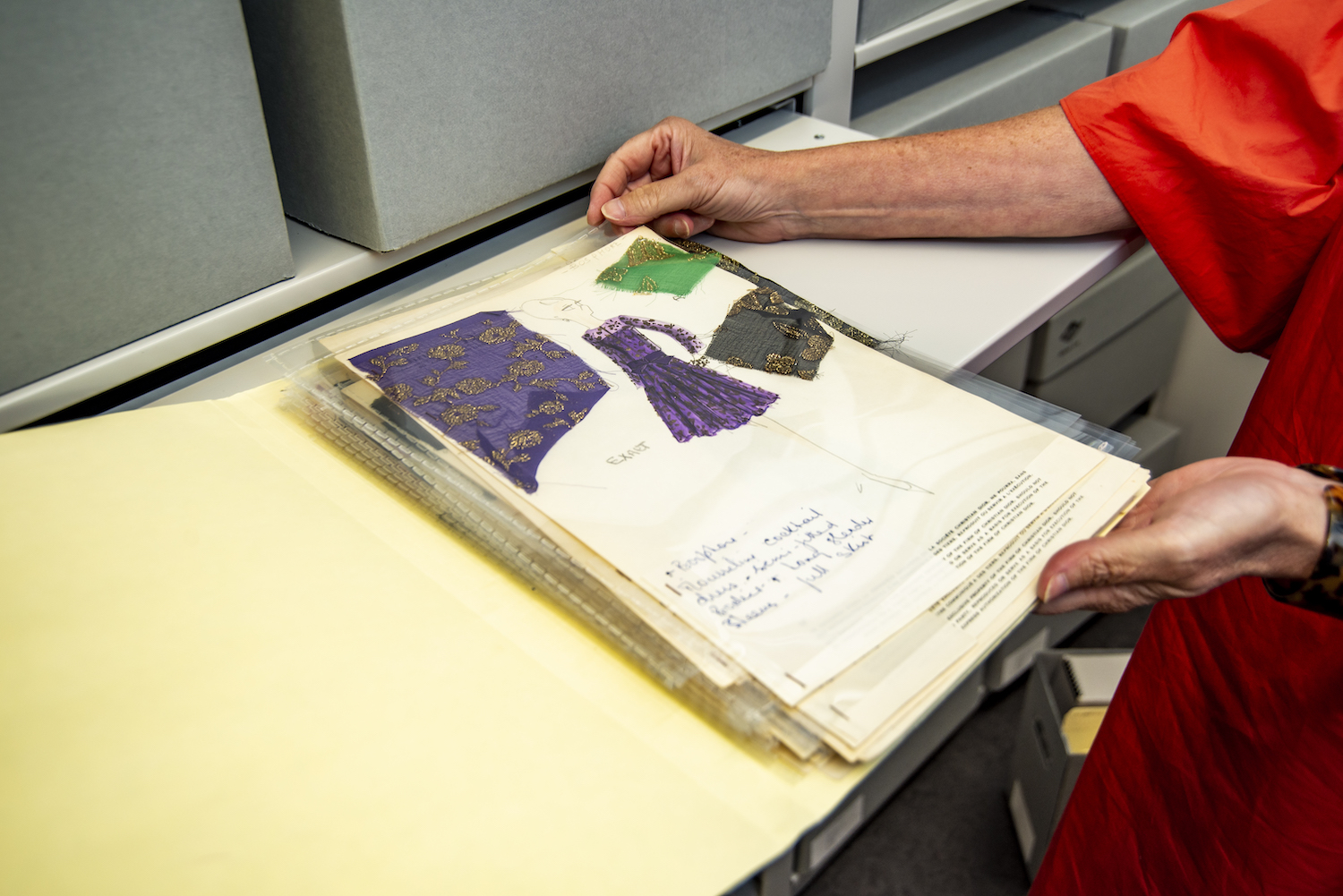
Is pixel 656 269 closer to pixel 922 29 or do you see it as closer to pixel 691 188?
pixel 691 188

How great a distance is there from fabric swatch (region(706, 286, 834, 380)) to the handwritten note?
0.41 ft

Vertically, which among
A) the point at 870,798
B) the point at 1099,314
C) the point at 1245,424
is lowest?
the point at 870,798

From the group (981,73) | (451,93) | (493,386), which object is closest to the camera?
(493,386)

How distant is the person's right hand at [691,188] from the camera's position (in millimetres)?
651

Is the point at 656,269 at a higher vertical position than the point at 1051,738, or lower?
higher

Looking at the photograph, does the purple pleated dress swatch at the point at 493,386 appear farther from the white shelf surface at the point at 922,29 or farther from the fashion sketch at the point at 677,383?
the white shelf surface at the point at 922,29

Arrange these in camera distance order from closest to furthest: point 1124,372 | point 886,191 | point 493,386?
point 493,386
point 886,191
point 1124,372

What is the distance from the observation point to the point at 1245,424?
2.05ft

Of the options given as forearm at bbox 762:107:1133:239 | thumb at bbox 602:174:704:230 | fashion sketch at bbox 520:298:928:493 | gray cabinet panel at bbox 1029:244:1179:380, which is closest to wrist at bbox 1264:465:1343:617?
fashion sketch at bbox 520:298:928:493

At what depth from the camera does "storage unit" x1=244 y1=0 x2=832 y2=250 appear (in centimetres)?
53

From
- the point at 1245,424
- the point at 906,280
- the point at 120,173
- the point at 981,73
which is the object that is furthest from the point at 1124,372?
the point at 120,173

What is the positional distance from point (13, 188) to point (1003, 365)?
3.52ft

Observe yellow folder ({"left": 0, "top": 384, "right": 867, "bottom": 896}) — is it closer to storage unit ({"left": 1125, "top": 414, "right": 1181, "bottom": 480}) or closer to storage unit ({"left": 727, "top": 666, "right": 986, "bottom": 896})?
storage unit ({"left": 727, "top": 666, "right": 986, "bottom": 896})

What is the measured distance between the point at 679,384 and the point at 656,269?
0.46 feet
